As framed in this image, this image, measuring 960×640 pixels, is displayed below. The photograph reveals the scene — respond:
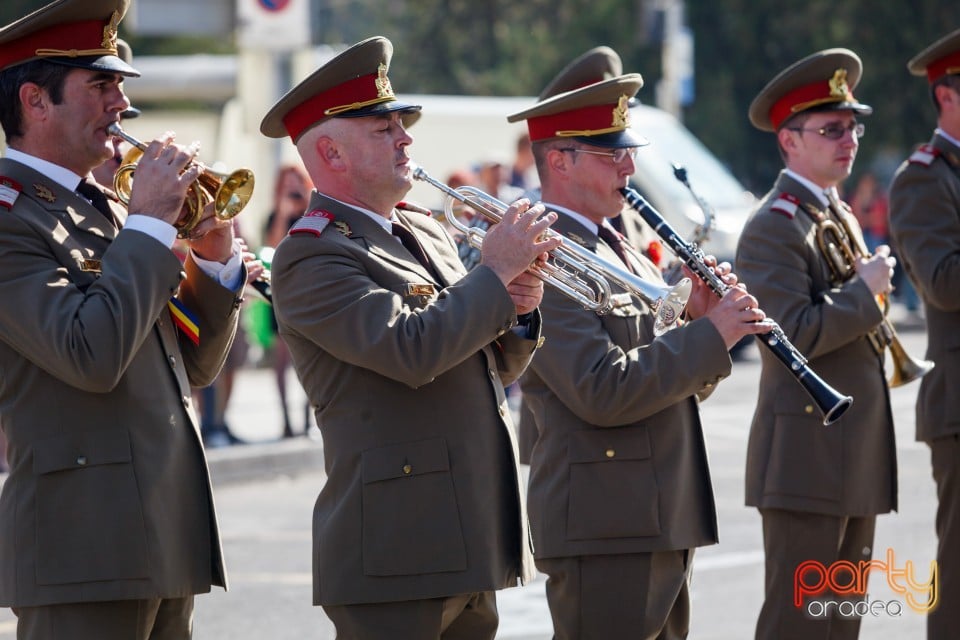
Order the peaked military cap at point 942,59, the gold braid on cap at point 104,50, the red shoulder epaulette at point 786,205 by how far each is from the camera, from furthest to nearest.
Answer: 1. the peaked military cap at point 942,59
2. the red shoulder epaulette at point 786,205
3. the gold braid on cap at point 104,50

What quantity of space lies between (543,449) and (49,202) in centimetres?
172

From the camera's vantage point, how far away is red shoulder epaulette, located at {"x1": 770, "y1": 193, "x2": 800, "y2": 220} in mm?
5434

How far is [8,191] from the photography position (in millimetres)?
3807

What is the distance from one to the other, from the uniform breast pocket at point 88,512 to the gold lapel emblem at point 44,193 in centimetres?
61

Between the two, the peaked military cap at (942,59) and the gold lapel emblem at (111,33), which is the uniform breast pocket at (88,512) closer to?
the gold lapel emblem at (111,33)

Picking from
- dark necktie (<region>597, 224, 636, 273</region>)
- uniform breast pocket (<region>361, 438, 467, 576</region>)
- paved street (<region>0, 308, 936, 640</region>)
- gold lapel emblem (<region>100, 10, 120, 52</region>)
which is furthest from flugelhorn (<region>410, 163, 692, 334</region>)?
paved street (<region>0, 308, 936, 640</region>)

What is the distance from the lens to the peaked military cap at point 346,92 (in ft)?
13.4

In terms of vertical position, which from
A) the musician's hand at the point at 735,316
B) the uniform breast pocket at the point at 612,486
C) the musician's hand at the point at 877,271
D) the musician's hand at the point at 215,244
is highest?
the musician's hand at the point at 215,244

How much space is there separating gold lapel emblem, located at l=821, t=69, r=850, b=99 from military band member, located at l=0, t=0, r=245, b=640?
2619mm

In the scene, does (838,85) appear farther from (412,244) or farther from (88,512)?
(88,512)

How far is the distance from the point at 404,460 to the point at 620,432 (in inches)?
36.8

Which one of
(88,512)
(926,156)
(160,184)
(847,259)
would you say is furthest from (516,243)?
(926,156)

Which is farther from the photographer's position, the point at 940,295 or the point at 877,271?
the point at 940,295

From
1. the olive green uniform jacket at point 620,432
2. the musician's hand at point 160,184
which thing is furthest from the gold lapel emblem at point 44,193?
the olive green uniform jacket at point 620,432
